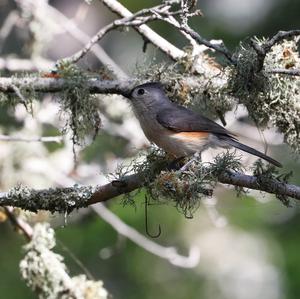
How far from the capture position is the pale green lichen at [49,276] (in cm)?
513

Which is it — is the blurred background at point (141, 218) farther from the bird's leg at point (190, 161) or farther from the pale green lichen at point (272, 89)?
the pale green lichen at point (272, 89)

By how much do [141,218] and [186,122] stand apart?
11.6 feet

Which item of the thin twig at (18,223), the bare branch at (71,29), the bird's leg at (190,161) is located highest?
the bare branch at (71,29)

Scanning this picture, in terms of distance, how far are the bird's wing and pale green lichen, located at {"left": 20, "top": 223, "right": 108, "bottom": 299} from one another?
1029 millimetres

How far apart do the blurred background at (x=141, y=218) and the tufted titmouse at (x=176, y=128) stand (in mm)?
1424

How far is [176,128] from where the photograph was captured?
5316mm

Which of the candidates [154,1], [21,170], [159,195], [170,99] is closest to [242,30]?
[154,1]

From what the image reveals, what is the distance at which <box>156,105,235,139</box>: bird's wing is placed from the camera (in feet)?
17.0

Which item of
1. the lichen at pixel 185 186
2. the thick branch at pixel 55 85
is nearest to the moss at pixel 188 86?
the thick branch at pixel 55 85

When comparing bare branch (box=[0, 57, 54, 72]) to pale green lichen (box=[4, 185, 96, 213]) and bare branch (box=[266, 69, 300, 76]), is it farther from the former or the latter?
bare branch (box=[266, 69, 300, 76])

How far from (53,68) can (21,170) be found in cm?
228

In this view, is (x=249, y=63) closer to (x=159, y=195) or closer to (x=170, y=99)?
(x=170, y=99)

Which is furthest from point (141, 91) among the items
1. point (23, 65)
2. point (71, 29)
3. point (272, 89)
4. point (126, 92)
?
point (71, 29)

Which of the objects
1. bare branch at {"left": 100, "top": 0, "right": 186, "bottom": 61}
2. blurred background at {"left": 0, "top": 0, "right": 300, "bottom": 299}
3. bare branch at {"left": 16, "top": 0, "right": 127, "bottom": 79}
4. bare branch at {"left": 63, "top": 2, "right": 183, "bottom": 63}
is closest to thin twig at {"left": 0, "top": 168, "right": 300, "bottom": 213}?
bare branch at {"left": 63, "top": 2, "right": 183, "bottom": 63}
